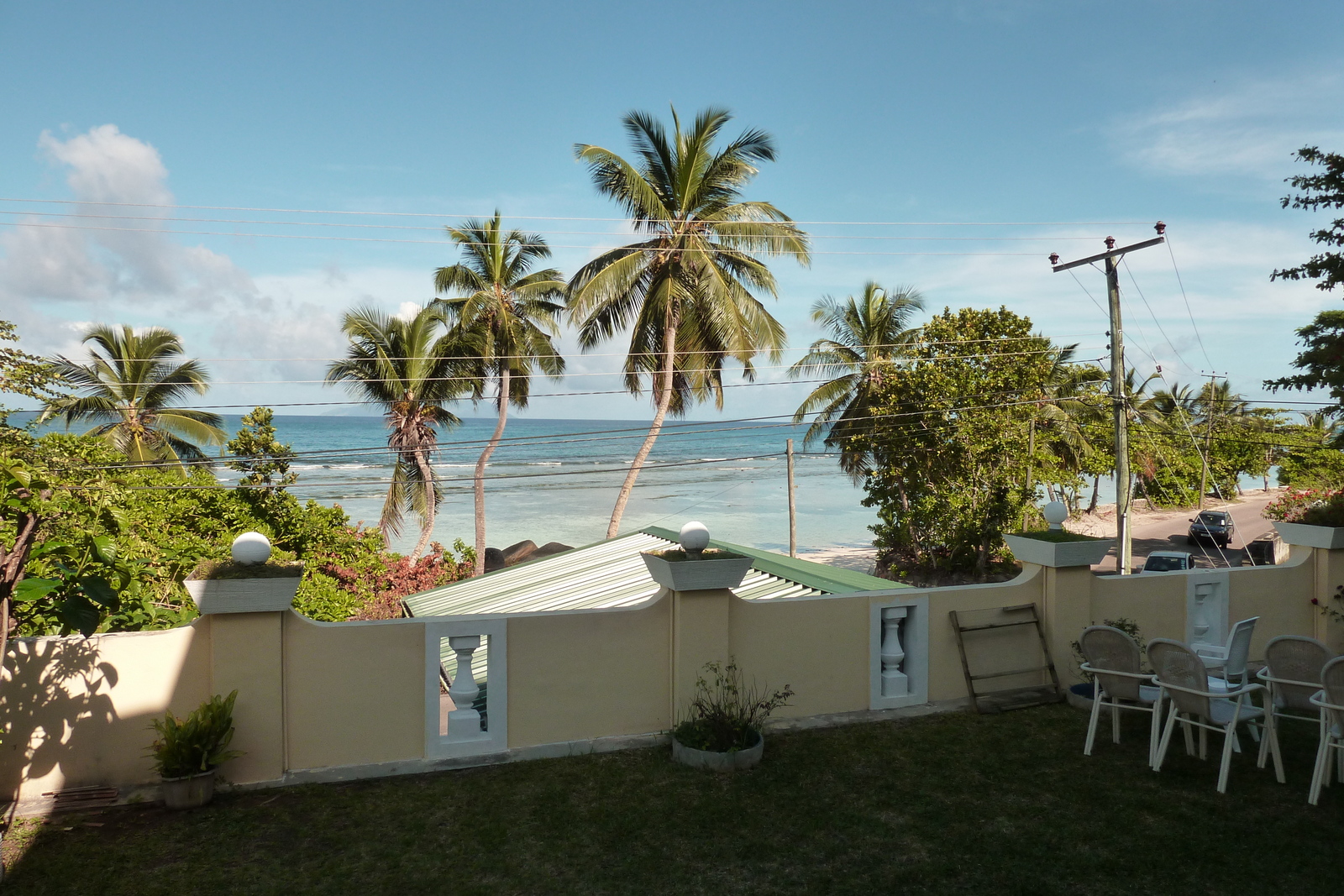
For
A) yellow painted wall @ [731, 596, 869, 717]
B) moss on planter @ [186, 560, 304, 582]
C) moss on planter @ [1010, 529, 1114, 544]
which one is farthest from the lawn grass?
moss on planter @ [1010, 529, 1114, 544]

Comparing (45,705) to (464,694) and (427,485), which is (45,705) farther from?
(427,485)

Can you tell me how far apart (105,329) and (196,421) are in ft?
9.48

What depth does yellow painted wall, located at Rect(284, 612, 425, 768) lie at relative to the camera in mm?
4574

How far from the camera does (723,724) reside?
195 inches

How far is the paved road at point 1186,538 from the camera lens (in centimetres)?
2600

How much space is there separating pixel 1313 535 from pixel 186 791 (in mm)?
8796

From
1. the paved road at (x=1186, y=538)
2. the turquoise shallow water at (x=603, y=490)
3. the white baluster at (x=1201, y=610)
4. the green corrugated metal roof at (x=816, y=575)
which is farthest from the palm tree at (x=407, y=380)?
the paved road at (x=1186, y=538)

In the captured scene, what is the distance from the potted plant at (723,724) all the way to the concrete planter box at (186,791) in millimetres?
2607

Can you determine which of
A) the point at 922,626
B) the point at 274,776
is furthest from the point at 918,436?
the point at 274,776

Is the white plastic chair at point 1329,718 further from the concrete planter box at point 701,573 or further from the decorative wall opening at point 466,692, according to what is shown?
the decorative wall opening at point 466,692

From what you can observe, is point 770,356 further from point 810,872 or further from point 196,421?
point 810,872

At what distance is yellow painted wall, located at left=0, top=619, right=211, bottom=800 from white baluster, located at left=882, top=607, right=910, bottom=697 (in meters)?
4.42

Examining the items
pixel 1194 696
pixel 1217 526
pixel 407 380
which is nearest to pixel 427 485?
pixel 407 380

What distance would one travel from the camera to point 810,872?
12.0ft
